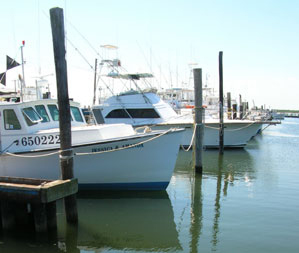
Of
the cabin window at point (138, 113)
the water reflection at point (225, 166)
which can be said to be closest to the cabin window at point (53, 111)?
the water reflection at point (225, 166)

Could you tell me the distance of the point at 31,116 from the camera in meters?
9.66

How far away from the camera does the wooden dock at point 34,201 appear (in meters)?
6.44

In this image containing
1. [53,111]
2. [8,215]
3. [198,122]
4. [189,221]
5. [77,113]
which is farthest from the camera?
[198,122]

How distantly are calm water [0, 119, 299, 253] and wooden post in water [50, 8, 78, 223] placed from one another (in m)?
0.99

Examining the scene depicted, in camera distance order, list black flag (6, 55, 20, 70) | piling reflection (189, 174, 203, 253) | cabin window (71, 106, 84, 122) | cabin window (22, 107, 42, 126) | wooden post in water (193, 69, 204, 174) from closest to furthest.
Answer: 1. piling reflection (189, 174, 203, 253)
2. cabin window (22, 107, 42, 126)
3. cabin window (71, 106, 84, 122)
4. black flag (6, 55, 20, 70)
5. wooden post in water (193, 69, 204, 174)

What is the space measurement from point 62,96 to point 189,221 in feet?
13.5

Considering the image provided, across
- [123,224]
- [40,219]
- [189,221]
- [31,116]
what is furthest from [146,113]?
[40,219]

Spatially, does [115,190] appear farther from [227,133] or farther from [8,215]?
[227,133]

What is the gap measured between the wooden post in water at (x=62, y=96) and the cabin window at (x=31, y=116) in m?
2.80

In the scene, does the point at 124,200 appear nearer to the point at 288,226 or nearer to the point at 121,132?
the point at 121,132

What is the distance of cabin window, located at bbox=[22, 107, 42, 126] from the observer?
9.48 m

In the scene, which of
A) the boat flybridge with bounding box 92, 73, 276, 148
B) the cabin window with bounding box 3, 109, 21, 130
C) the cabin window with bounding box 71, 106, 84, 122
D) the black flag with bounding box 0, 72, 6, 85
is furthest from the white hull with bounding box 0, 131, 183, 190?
the boat flybridge with bounding box 92, 73, 276, 148

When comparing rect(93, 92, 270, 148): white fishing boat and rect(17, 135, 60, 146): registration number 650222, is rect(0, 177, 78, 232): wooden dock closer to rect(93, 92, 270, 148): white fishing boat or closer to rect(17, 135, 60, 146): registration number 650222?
rect(17, 135, 60, 146): registration number 650222

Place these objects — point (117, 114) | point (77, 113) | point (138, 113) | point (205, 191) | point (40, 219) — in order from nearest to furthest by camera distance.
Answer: point (40, 219)
point (205, 191)
point (77, 113)
point (138, 113)
point (117, 114)
